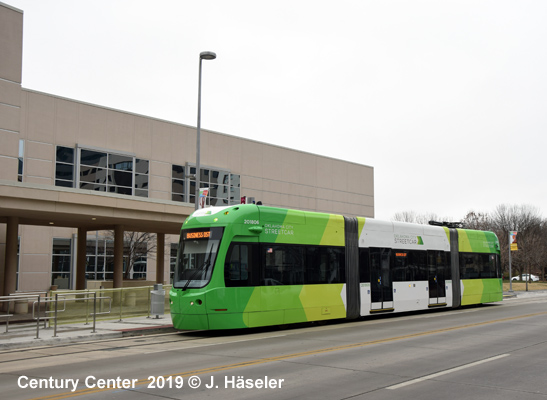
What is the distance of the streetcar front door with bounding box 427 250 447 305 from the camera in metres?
23.5

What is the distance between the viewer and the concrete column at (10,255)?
1008 inches

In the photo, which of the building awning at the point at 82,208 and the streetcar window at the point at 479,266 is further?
the streetcar window at the point at 479,266

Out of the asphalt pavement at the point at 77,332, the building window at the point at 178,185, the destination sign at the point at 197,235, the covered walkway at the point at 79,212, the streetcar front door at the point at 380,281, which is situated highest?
the building window at the point at 178,185

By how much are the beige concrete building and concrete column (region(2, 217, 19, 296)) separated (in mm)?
52

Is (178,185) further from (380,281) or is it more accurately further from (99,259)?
(380,281)

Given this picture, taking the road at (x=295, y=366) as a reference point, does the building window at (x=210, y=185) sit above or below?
above

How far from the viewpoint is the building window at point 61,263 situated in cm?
3822

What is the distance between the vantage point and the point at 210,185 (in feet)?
156

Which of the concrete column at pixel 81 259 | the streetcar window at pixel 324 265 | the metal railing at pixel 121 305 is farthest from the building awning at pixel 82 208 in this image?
the streetcar window at pixel 324 265

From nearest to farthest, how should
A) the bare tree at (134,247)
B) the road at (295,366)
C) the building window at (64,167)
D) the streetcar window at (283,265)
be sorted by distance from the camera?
the road at (295,366), the streetcar window at (283,265), the building window at (64,167), the bare tree at (134,247)

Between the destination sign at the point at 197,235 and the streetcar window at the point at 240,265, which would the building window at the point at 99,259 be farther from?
the streetcar window at the point at 240,265

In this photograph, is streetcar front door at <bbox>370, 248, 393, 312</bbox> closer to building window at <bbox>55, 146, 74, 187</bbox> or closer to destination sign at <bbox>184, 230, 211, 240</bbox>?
destination sign at <bbox>184, 230, 211, 240</bbox>

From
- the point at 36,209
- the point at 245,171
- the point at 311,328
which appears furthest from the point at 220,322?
the point at 245,171

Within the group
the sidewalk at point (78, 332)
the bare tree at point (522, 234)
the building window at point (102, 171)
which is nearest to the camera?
the sidewalk at point (78, 332)
